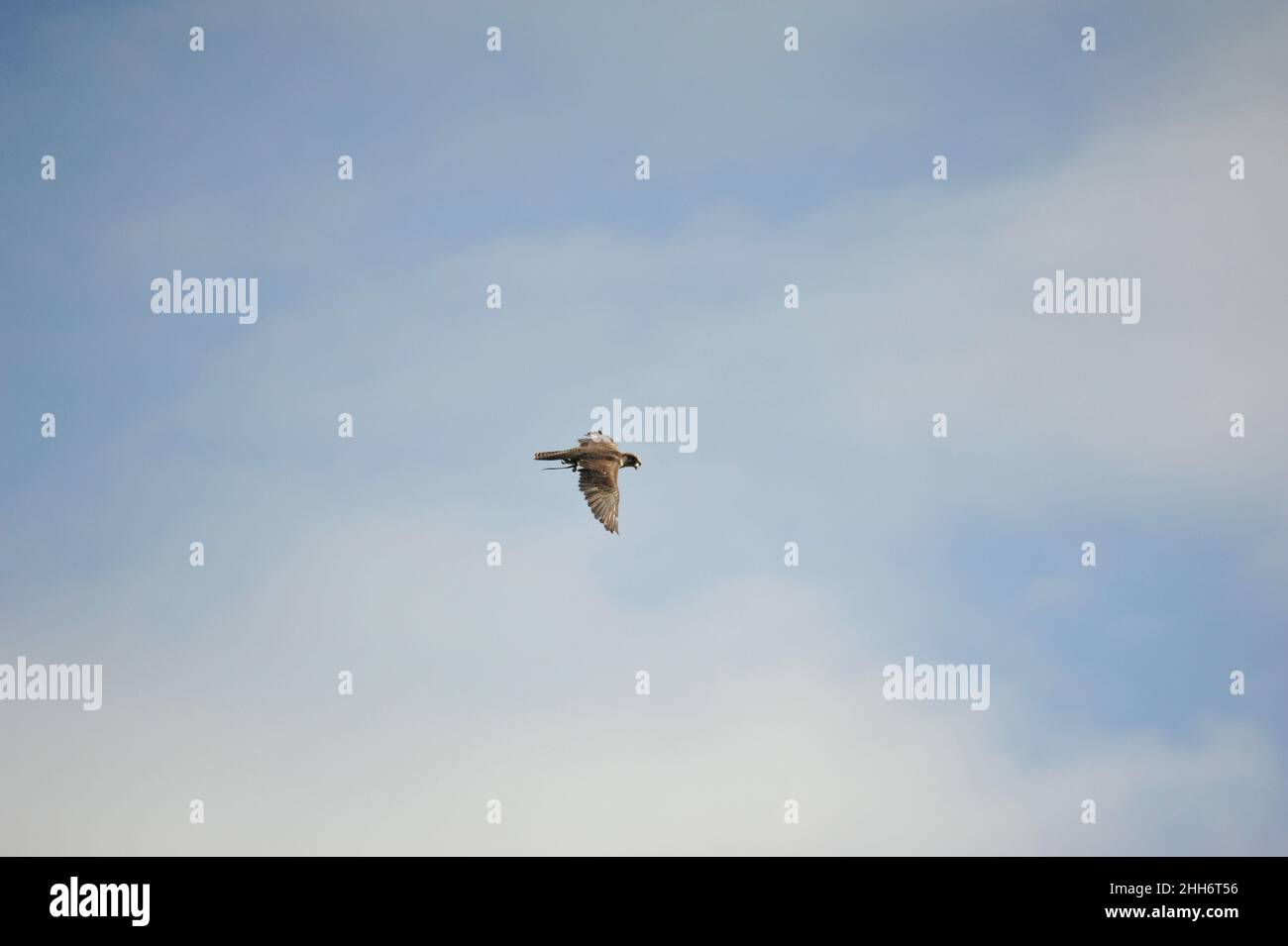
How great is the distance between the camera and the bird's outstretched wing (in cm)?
7119

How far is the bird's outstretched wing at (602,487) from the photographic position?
71.2 meters

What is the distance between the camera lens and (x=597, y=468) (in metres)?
73.2

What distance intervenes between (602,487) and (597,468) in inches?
40.7

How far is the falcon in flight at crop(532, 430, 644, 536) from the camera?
235 feet

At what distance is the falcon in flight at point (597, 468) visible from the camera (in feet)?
235

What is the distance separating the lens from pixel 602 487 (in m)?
72.5
